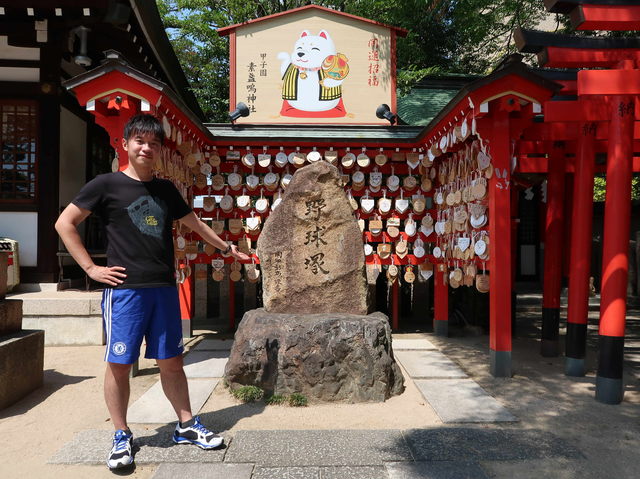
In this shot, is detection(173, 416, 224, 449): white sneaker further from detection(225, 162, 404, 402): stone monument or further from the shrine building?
the shrine building

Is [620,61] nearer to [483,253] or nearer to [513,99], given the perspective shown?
[513,99]

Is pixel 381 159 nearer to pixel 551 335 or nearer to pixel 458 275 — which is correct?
pixel 458 275

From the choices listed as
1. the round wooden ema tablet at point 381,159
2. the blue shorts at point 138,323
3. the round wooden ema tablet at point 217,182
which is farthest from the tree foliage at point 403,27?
the blue shorts at point 138,323

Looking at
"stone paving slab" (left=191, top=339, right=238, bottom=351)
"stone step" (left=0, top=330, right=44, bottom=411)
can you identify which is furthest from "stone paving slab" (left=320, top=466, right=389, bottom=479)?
"stone paving slab" (left=191, top=339, right=238, bottom=351)

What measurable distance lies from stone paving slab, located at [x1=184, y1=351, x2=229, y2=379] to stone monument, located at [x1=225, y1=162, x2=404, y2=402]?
77cm

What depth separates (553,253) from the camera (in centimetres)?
514

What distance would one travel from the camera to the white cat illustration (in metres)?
6.95

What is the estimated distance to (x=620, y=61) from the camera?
369 cm

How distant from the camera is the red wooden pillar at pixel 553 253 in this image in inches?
Answer: 201

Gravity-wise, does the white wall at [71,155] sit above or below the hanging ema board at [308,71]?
below

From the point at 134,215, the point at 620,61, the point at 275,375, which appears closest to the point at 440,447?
the point at 275,375

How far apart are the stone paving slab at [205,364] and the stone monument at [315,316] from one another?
0.77 meters

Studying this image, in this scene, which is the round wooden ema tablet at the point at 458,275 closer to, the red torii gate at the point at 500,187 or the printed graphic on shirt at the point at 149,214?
the red torii gate at the point at 500,187

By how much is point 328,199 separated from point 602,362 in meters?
3.04
